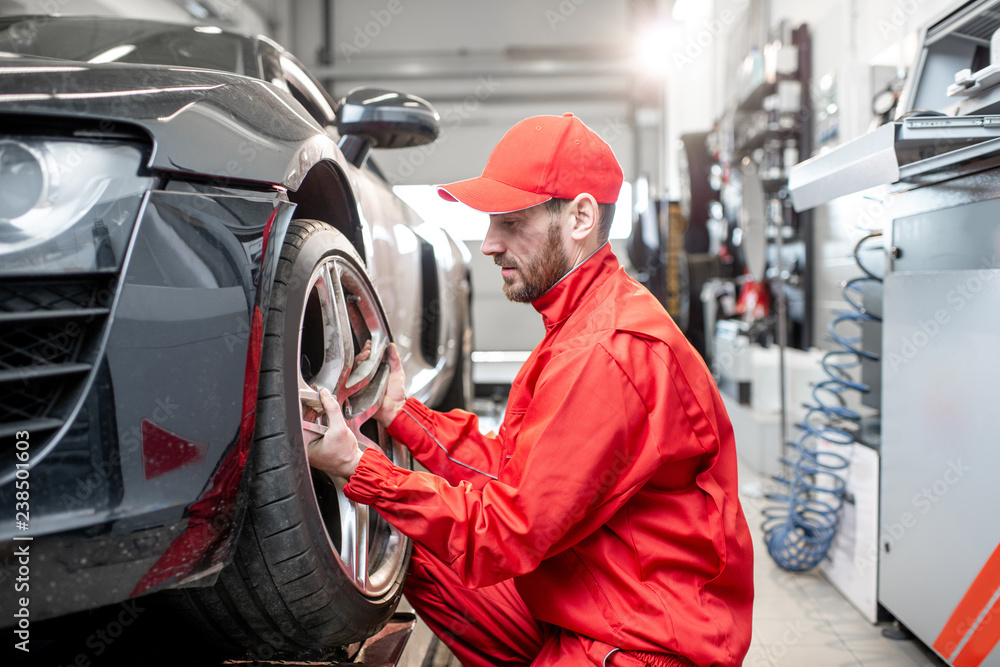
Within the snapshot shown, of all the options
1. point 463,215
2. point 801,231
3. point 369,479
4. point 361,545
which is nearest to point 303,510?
point 369,479

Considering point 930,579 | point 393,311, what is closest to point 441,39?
point 393,311

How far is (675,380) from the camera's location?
3.48ft

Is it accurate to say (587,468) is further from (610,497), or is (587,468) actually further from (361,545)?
(361,545)

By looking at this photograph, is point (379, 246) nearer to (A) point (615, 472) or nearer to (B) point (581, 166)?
(B) point (581, 166)

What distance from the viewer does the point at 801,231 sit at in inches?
169

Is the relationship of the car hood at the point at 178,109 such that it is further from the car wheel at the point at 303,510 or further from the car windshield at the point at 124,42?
the car windshield at the point at 124,42

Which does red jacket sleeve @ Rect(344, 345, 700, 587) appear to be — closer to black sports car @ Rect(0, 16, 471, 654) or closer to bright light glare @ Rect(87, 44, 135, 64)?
black sports car @ Rect(0, 16, 471, 654)

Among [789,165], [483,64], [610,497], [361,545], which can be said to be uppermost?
[483,64]

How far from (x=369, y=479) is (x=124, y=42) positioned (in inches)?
49.7

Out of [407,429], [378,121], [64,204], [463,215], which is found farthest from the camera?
[463,215]

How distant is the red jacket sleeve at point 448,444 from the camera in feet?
4.44

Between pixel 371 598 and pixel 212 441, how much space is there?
0.45 meters

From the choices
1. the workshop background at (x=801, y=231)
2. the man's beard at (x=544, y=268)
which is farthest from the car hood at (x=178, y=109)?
the workshop background at (x=801, y=231)

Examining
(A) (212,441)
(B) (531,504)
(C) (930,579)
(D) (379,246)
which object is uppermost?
(D) (379,246)
